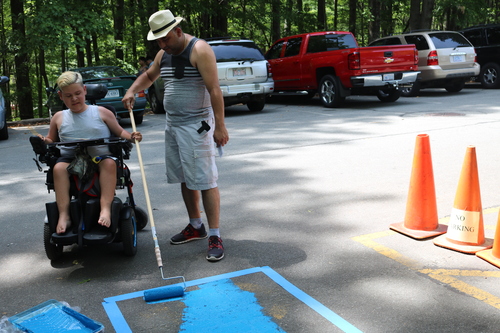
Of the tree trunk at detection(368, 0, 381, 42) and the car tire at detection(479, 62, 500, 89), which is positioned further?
the tree trunk at detection(368, 0, 381, 42)

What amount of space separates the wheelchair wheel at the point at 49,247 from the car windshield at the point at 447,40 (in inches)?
554

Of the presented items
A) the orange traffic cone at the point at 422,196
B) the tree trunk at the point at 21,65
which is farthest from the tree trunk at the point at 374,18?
the orange traffic cone at the point at 422,196

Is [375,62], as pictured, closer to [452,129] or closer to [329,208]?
[452,129]

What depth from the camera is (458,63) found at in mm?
16062

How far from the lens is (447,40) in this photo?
53.5 ft

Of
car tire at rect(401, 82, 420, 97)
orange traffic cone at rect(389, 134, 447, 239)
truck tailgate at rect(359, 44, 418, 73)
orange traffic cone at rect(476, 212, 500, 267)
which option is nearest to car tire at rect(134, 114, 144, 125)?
truck tailgate at rect(359, 44, 418, 73)

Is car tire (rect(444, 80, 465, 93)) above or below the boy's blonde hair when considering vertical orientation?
below

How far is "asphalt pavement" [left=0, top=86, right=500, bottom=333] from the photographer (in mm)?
3443

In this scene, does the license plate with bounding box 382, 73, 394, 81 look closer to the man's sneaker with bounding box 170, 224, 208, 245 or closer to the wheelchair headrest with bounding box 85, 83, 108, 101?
the man's sneaker with bounding box 170, 224, 208, 245

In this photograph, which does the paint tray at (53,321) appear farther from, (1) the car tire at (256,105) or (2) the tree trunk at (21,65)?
(2) the tree trunk at (21,65)

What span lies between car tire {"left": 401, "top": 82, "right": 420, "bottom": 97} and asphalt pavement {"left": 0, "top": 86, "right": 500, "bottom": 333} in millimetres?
7836

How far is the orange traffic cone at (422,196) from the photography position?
477cm

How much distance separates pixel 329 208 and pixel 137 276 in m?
2.31

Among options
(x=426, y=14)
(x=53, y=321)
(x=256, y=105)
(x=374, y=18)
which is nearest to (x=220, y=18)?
(x=426, y=14)
